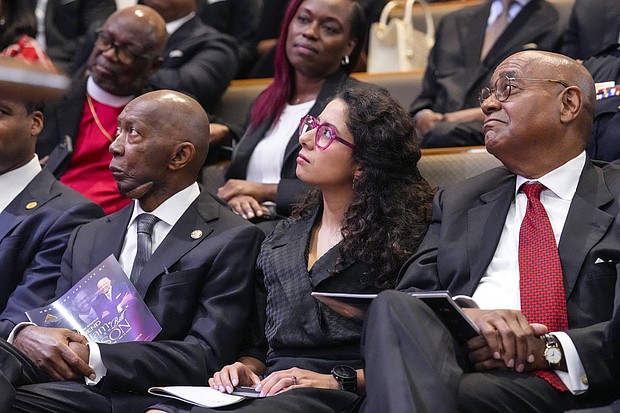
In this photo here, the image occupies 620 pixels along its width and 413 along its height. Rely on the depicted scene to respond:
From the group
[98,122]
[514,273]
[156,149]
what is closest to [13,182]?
[156,149]

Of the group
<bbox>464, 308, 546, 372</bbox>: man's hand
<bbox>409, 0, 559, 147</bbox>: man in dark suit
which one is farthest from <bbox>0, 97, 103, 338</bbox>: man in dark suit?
<bbox>464, 308, 546, 372</bbox>: man's hand

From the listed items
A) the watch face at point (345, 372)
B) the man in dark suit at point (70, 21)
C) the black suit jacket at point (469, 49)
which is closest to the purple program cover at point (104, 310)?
the watch face at point (345, 372)

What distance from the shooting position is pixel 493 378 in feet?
6.53

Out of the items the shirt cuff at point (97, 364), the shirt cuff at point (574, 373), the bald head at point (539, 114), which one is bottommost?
the shirt cuff at point (97, 364)

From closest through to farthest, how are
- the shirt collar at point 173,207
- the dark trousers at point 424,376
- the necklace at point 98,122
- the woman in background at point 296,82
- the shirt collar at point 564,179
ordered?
the dark trousers at point 424,376 → the shirt collar at point 564,179 → the shirt collar at point 173,207 → the woman in background at point 296,82 → the necklace at point 98,122

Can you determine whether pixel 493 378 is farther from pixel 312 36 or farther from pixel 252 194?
pixel 312 36

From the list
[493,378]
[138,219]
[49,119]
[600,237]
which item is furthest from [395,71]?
[493,378]

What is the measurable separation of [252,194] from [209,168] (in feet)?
1.45

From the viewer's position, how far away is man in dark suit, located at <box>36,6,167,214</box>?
3.68 m

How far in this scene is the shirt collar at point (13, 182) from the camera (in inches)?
122

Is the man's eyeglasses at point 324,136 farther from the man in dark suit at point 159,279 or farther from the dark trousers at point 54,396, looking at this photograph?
the dark trousers at point 54,396

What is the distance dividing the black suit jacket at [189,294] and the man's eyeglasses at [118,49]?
1041mm

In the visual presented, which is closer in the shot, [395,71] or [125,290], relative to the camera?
[125,290]

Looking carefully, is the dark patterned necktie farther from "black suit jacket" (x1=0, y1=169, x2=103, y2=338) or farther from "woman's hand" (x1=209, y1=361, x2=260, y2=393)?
"woman's hand" (x1=209, y1=361, x2=260, y2=393)
